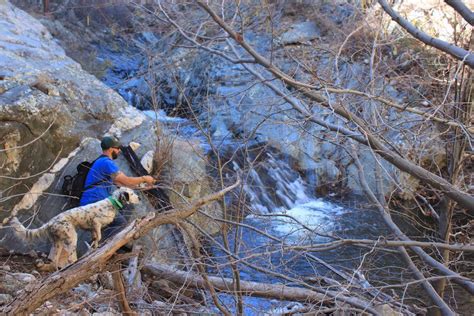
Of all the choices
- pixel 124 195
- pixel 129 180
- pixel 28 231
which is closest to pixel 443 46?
pixel 129 180

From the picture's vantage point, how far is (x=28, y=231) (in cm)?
553

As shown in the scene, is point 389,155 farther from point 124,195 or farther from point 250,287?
point 124,195

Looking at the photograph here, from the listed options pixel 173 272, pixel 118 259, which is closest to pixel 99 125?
pixel 173 272

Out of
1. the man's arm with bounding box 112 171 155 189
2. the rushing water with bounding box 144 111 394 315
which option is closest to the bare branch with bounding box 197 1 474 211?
the man's arm with bounding box 112 171 155 189

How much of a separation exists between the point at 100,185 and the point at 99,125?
1.93m

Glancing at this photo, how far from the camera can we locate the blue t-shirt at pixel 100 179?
562 centimetres

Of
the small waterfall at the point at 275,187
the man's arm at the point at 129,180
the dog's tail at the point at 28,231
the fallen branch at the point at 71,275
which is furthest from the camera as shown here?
the small waterfall at the point at 275,187

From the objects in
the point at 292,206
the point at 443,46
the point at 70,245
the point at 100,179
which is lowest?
the point at 292,206

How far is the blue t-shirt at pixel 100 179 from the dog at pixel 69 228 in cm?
16

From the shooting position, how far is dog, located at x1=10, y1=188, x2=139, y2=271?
5.42 meters

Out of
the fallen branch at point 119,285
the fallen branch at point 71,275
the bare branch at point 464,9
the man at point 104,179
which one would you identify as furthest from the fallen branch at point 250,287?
the bare branch at point 464,9

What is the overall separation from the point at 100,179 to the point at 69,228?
0.64 m

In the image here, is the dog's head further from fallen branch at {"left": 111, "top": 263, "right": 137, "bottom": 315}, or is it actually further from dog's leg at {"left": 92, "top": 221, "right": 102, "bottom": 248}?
fallen branch at {"left": 111, "top": 263, "right": 137, "bottom": 315}

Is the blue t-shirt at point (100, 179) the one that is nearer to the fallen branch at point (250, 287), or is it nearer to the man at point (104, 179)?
the man at point (104, 179)
